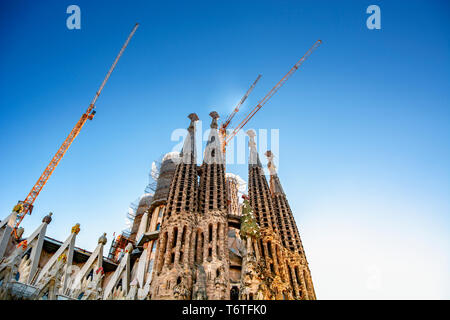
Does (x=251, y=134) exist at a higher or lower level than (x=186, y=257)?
higher

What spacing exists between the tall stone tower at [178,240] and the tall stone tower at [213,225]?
3.81 ft

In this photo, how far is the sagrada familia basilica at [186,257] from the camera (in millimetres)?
23953

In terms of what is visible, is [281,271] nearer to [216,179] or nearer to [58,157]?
[216,179]

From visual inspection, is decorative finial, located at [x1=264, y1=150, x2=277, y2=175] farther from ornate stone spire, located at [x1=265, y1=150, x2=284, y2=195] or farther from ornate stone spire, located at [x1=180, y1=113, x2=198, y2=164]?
ornate stone spire, located at [x1=180, y1=113, x2=198, y2=164]

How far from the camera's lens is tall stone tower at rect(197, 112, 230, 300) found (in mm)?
25234

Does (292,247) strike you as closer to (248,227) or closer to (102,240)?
(248,227)

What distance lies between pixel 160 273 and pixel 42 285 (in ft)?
29.1

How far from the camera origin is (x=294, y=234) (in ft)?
119

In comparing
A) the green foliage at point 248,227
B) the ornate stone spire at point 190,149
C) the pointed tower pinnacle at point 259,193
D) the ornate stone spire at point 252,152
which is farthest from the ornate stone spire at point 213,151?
the green foliage at point 248,227

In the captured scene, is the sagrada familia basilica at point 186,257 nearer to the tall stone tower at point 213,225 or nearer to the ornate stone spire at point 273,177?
the tall stone tower at point 213,225

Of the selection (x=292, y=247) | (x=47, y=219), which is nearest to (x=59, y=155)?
(x=47, y=219)

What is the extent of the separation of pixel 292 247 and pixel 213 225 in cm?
993

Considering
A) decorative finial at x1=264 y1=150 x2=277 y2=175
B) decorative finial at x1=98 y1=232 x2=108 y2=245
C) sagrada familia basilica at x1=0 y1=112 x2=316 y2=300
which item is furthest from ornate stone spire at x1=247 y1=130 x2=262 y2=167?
decorative finial at x1=98 y1=232 x2=108 y2=245

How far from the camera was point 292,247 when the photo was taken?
34.4m
